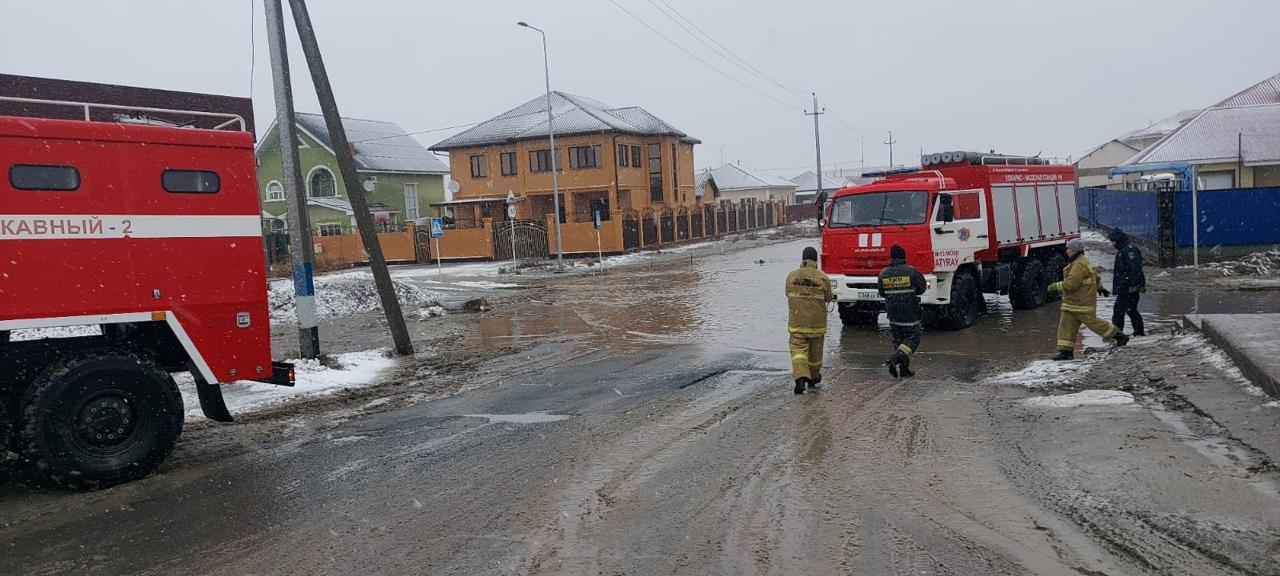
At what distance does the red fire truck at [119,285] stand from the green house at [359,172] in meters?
40.6

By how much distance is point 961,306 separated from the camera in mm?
13695

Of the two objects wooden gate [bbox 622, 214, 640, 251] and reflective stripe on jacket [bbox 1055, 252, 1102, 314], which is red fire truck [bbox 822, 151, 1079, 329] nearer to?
reflective stripe on jacket [bbox 1055, 252, 1102, 314]

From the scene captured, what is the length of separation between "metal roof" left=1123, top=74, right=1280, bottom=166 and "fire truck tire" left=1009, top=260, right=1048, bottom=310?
19762 mm

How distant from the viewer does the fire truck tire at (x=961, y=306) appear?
44.7 feet

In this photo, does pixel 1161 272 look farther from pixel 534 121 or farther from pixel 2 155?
pixel 534 121

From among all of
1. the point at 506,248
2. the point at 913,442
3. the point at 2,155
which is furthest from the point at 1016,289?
the point at 506,248

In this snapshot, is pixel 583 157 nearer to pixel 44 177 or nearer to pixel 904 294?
pixel 904 294

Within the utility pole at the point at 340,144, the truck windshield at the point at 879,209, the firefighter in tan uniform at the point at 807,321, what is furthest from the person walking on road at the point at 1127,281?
the utility pole at the point at 340,144

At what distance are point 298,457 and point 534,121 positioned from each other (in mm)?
42920

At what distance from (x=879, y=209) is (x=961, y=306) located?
1931 mm

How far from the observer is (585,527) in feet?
17.4

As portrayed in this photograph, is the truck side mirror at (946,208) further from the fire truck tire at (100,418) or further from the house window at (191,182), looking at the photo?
the fire truck tire at (100,418)

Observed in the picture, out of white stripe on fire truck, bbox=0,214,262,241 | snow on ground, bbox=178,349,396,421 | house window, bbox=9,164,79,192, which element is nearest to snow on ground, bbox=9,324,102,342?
white stripe on fire truck, bbox=0,214,262,241

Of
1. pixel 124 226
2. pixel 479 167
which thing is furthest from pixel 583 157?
pixel 124 226
